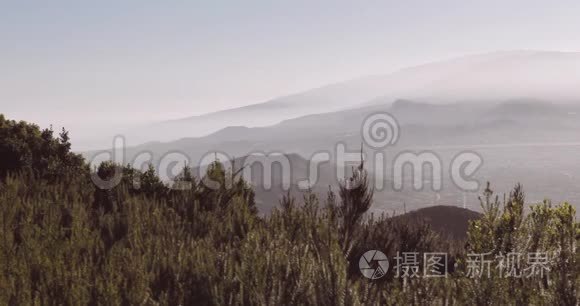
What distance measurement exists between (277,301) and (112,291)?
1.24m

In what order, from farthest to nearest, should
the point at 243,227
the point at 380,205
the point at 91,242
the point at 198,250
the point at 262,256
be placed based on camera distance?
the point at 380,205, the point at 243,227, the point at 91,242, the point at 198,250, the point at 262,256

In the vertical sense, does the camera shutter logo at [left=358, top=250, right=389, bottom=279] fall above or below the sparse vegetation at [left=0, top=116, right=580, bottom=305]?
below

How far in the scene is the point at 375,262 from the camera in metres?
7.88

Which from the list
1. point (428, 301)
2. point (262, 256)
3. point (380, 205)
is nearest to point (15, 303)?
point (262, 256)

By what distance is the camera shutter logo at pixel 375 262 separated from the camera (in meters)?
7.42

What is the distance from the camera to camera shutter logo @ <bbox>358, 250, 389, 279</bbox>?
292 inches

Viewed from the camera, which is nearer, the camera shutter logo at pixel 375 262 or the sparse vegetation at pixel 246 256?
the sparse vegetation at pixel 246 256

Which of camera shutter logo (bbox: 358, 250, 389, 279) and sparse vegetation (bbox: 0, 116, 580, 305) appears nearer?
sparse vegetation (bbox: 0, 116, 580, 305)

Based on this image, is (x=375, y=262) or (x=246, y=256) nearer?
(x=246, y=256)

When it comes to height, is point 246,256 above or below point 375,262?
above

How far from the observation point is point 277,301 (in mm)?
4160

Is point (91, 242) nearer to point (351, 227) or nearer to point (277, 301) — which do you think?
point (277, 301)

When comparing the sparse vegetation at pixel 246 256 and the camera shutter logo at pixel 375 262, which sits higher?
the sparse vegetation at pixel 246 256

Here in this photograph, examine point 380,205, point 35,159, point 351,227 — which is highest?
point 35,159
